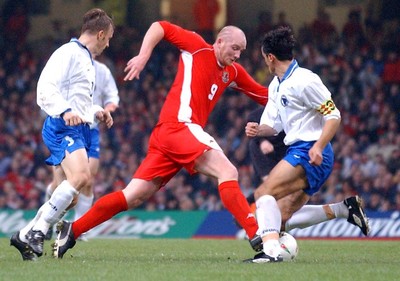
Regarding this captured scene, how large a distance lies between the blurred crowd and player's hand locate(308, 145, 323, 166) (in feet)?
32.5

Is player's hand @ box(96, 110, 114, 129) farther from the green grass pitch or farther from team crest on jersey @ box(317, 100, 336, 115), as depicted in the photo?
team crest on jersey @ box(317, 100, 336, 115)

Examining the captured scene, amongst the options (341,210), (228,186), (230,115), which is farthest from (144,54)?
(230,115)

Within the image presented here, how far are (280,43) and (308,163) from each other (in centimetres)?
109

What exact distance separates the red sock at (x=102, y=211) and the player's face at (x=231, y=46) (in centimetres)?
156

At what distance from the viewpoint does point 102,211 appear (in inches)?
370

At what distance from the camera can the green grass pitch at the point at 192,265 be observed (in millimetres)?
7691

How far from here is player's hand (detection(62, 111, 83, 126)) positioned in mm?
8914

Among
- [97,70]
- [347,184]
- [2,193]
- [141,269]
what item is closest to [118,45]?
[2,193]

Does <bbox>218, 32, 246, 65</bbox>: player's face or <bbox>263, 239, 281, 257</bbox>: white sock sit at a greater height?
<bbox>218, 32, 246, 65</bbox>: player's face

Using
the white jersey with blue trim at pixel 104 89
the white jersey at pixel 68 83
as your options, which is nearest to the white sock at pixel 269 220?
the white jersey at pixel 68 83

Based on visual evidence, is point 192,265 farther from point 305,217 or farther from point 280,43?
point 305,217

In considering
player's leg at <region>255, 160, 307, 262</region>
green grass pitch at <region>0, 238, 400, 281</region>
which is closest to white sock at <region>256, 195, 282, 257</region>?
player's leg at <region>255, 160, 307, 262</region>

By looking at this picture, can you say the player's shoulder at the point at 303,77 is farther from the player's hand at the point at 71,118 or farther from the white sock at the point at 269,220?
the player's hand at the point at 71,118

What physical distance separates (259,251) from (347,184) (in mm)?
10297
